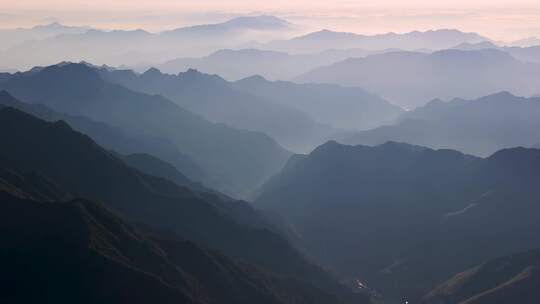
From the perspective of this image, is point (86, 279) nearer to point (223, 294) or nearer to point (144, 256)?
point (144, 256)

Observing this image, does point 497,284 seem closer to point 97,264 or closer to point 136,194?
point 136,194

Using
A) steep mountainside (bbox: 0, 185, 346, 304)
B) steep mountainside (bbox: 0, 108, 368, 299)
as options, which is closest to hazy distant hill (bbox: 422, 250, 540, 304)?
steep mountainside (bbox: 0, 108, 368, 299)

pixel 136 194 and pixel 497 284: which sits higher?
pixel 136 194

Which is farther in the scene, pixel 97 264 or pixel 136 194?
pixel 136 194

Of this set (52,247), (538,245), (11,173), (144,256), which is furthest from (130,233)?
(538,245)

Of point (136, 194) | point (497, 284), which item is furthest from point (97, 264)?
point (497, 284)

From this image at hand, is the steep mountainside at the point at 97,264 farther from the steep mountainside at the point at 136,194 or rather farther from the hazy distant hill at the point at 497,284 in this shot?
the hazy distant hill at the point at 497,284
